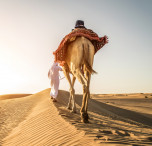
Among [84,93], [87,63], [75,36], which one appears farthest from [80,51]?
[84,93]

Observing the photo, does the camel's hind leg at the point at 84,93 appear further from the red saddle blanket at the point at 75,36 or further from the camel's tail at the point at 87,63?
the red saddle blanket at the point at 75,36

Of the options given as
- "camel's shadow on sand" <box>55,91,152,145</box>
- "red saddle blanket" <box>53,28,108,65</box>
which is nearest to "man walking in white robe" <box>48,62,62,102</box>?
"camel's shadow on sand" <box>55,91,152,145</box>

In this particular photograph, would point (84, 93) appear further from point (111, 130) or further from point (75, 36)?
point (75, 36)

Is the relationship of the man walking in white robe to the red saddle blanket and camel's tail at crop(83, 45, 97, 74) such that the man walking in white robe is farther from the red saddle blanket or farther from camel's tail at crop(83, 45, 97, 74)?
camel's tail at crop(83, 45, 97, 74)

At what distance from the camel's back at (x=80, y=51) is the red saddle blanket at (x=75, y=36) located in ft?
0.52

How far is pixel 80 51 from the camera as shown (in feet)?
17.2

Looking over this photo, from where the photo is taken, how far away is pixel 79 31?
5.44 meters

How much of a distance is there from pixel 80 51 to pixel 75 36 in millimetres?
533

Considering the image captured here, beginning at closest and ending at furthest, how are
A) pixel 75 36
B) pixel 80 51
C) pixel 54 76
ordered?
pixel 80 51 → pixel 75 36 → pixel 54 76

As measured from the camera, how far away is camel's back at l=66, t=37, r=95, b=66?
5.22m

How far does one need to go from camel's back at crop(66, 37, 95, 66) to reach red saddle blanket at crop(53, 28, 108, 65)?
0.16 meters

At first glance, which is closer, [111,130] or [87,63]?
[111,130]

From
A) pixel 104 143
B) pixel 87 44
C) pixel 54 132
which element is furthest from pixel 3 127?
pixel 104 143

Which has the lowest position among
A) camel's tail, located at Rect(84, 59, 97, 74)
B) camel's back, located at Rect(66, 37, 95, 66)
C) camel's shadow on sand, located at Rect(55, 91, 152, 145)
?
camel's shadow on sand, located at Rect(55, 91, 152, 145)
